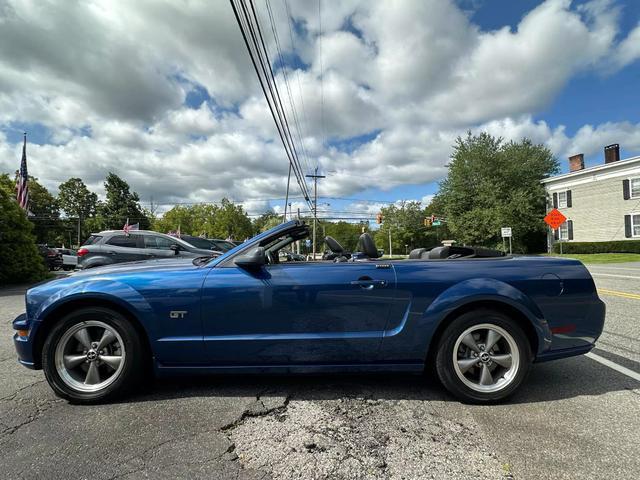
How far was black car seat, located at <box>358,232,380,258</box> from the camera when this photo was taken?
3.44 meters

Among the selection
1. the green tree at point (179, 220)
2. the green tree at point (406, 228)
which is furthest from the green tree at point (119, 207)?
the green tree at point (406, 228)

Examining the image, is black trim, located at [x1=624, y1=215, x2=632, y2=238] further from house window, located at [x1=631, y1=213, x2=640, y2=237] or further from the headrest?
the headrest

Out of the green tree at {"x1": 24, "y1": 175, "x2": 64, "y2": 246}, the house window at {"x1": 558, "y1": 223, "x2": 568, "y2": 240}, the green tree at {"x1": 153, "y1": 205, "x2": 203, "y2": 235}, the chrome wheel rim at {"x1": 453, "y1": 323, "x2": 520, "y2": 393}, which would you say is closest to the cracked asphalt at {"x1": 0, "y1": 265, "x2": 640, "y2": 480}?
the chrome wheel rim at {"x1": 453, "y1": 323, "x2": 520, "y2": 393}

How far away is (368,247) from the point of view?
3467mm

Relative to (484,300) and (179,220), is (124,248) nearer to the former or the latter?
(484,300)

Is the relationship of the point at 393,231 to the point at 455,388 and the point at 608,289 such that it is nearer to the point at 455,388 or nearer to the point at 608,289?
the point at 608,289

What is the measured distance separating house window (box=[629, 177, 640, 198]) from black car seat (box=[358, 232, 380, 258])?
34.7 m

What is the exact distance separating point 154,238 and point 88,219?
69109 millimetres

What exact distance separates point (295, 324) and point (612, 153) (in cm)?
3916

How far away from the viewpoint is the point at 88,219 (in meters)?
67.2

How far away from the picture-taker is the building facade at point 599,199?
1113 inches

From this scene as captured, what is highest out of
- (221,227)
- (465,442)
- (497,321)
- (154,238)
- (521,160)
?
(521,160)

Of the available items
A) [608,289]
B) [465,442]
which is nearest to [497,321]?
[465,442]

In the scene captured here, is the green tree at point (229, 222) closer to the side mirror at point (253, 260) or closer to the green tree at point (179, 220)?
the green tree at point (179, 220)
